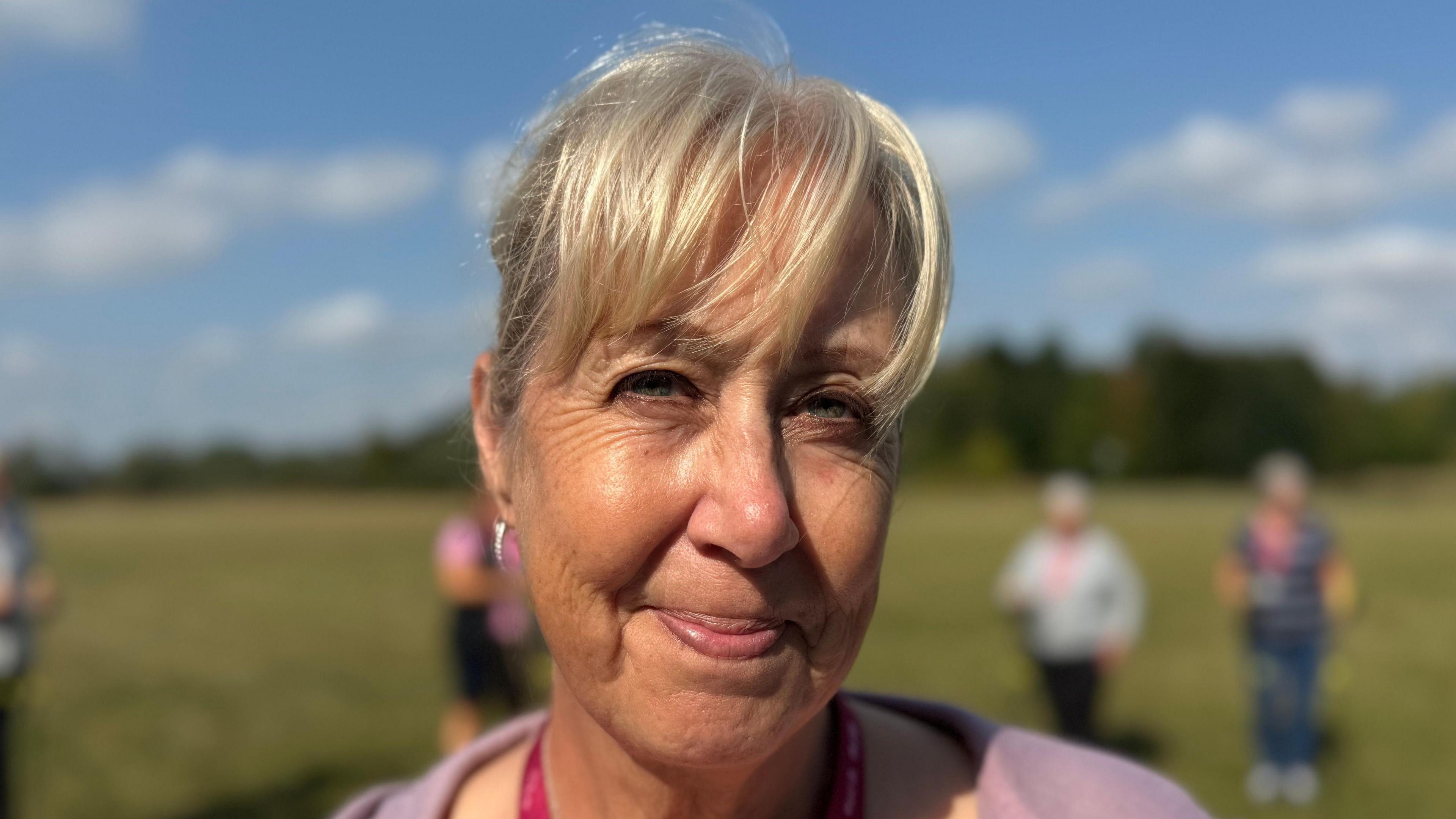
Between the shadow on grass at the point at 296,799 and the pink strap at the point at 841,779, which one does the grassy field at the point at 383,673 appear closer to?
the shadow on grass at the point at 296,799

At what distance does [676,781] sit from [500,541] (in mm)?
482

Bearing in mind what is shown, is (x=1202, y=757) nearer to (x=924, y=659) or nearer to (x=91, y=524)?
(x=924, y=659)

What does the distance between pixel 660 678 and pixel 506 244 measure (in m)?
0.67

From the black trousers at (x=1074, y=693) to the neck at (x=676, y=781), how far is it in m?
7.05

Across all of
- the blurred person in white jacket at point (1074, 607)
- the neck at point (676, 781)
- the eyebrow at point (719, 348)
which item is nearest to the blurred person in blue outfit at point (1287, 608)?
the blurred person in white jacket at point (1074, 607)

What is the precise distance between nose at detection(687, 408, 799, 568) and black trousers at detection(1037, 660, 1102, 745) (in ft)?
24.6

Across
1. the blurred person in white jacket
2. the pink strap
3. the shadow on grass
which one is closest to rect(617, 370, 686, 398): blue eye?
the pink strap

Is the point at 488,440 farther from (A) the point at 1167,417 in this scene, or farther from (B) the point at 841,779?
(A) the point at 1167,417

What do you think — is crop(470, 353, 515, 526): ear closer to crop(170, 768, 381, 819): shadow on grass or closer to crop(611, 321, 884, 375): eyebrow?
crop(611, 321, 884, 375): eyebrow

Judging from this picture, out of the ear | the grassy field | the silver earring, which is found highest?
the ear

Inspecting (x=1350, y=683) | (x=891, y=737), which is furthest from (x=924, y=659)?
(x=891, y=737)

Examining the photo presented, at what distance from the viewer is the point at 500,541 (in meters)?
1.83

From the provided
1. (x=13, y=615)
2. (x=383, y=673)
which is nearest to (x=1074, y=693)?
(x=13, y=615)

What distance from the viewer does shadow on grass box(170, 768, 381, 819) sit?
8609mm
